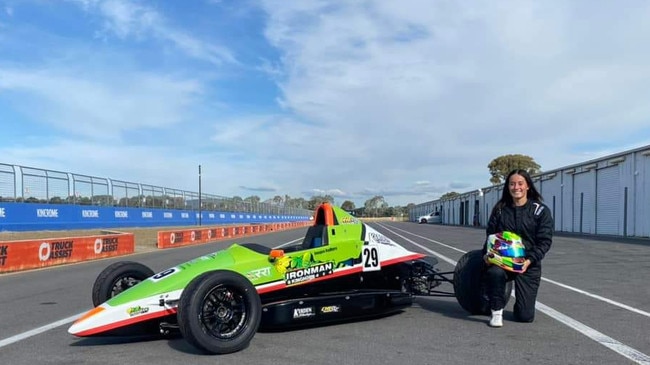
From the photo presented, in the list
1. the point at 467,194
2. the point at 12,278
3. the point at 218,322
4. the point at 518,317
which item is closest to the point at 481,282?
the point at 518,317

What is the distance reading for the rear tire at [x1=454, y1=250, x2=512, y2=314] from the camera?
698 cm

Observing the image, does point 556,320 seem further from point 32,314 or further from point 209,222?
point 209,222

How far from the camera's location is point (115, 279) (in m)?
6.48

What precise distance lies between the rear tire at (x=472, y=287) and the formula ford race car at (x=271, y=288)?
1cm

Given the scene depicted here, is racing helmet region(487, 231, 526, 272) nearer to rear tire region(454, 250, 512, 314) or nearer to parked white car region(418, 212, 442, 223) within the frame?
rear tire region(454, 250, 512, 314)

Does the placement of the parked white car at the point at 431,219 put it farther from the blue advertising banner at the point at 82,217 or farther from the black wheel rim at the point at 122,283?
the black wheel rim at the point at 122,283

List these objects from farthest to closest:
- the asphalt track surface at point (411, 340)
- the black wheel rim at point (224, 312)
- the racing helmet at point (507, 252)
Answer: the racing helmet at point (507, 252) < the black wheel rim at point (224, 312) < the asphalt track surface at point (411, 340)

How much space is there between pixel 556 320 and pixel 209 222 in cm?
5181

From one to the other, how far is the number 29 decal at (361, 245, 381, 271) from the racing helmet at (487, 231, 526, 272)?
133 cm

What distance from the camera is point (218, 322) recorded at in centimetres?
538

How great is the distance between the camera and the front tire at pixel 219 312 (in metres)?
5.07

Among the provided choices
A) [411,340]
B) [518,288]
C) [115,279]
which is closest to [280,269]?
[411,340]

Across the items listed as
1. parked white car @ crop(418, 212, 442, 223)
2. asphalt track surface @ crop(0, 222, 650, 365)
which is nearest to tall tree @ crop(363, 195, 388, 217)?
parked white car @ crop(418, 212, 442, 223)

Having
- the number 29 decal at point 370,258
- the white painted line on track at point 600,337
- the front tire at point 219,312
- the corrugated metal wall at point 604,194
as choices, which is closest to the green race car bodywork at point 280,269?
the number 29 decal at point 370,258
